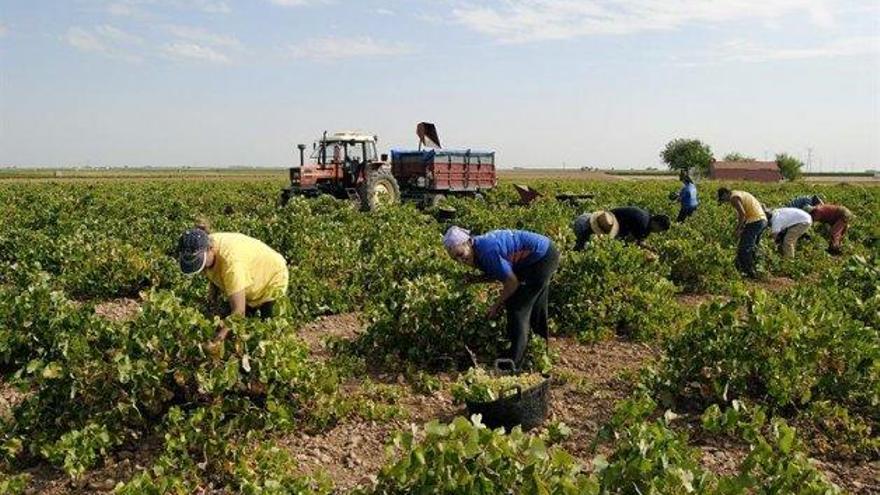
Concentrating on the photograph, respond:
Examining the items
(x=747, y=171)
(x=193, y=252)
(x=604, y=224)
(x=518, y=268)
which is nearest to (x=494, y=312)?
(x=518, y=268)

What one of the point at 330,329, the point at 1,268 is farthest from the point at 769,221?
the point at 1,268

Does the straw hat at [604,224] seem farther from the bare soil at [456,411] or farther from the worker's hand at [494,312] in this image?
the worker's hand at [494,312]

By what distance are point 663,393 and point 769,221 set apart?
7632 millimetres

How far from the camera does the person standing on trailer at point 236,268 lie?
15.8ft

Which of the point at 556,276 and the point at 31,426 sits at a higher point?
the point at 556,276

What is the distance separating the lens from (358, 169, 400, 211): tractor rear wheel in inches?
738

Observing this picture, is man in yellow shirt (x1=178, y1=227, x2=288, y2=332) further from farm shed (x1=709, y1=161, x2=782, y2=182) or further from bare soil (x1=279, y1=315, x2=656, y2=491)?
farm shed (x1=709, y1=161, x2=782, y2=182)

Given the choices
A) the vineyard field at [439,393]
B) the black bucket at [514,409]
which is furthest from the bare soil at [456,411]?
the black bucket at [514,409]

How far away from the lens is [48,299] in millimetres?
6309

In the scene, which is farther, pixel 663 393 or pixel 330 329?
pixel 330 329

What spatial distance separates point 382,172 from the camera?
64.2ft

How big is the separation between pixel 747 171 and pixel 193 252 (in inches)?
3347

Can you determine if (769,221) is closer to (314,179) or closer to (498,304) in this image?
(498,304)

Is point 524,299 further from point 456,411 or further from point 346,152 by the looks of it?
point 346,152
